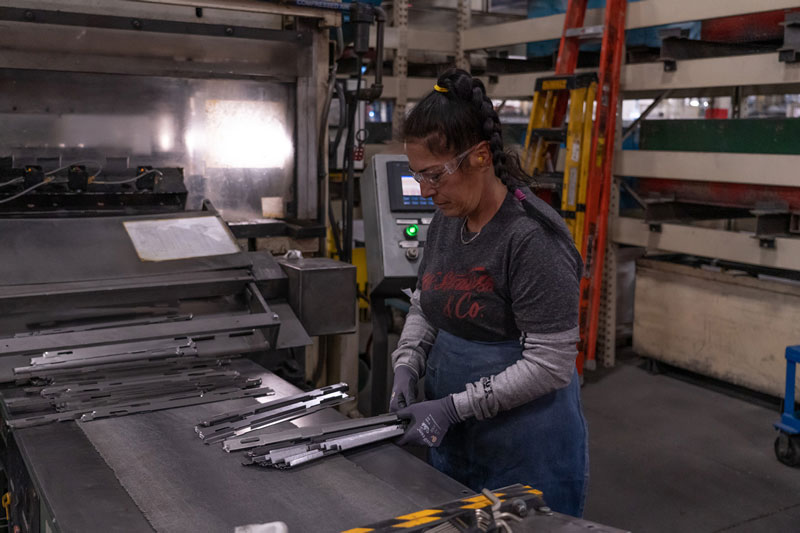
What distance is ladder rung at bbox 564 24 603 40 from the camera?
404 centimetres

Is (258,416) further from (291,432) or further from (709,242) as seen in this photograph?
(709,242)

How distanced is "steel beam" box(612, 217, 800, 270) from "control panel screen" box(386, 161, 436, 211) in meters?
1.52

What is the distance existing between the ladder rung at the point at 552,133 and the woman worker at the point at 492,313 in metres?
2.56

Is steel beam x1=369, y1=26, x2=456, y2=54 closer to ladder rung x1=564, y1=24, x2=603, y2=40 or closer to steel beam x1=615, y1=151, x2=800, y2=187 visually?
ladder rung x1=564, y1=24, x2=603, y2=40

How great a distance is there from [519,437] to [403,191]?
1732mm

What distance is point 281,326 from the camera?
6.91 feet

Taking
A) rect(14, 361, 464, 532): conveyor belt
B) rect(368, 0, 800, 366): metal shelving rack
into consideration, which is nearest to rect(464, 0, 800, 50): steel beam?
rect(368, 0, 800, 366): metal shelving rack

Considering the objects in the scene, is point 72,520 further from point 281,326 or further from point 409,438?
point 281,326

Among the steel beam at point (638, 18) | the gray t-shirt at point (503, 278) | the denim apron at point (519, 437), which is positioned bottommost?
the denim apron at point (519, 437)

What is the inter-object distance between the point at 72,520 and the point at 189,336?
749 mm

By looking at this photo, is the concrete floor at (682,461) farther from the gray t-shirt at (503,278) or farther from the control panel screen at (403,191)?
the gray t-shirt at (503,278)

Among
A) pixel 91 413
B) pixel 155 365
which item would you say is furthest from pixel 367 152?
pixel 91 413

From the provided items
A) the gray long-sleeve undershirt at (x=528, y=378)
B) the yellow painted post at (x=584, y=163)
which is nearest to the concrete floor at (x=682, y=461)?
the yellow painted post at (x=584, y=163)

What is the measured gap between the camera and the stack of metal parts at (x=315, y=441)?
136 cm
